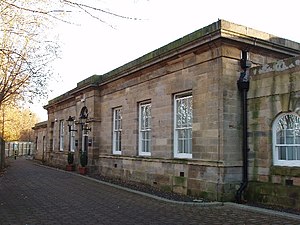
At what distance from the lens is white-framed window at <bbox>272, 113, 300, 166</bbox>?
8.75 m

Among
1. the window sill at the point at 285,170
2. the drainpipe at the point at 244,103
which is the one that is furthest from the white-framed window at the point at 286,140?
the drainpipe at the point at 244,103

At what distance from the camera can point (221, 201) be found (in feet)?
30.8

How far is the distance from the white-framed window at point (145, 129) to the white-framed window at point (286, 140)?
529 cm

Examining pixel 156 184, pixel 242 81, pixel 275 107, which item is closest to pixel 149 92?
pixel 156 184

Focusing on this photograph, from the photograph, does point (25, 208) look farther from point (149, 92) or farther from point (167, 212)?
point (149, 92)

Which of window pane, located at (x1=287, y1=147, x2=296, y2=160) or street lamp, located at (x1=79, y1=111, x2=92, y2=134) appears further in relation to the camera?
street lamp, located at (x1=79, y1=111, x2=92, y2=134)

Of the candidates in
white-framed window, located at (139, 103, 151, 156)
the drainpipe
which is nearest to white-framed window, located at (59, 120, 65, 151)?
white-framed window, located at (139, 103, 151, 156)

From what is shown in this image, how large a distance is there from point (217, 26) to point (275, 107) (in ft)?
8.85

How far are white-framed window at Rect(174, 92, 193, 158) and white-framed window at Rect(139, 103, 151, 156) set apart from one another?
6.14 ft

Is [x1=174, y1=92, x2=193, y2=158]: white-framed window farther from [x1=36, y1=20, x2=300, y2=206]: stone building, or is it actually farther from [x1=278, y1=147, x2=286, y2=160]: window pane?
[x1=278, y1=147, x2=286, y2=160]: window pane

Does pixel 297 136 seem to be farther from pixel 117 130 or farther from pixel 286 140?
pixel 117 130

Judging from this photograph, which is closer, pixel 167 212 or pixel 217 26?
pixel 167 212

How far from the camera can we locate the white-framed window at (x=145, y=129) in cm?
1347

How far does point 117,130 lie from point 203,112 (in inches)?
258
